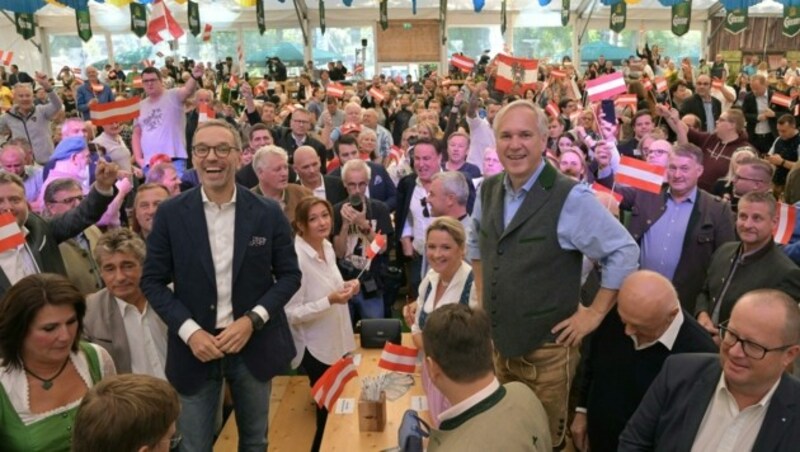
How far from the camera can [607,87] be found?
5.45m

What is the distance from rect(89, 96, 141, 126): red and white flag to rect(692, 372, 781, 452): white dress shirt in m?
4.10

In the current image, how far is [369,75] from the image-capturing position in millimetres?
24453

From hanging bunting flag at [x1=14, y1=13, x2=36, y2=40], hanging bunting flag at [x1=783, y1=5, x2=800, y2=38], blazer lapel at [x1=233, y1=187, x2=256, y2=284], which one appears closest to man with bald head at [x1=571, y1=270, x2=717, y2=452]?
blazer lapel at [x1=233, y1=187, x2=256, y2=284]

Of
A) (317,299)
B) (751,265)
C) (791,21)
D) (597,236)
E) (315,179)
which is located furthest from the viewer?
(791,21)

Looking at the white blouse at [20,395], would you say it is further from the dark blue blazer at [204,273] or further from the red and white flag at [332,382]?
the red and white flag at [332,382]

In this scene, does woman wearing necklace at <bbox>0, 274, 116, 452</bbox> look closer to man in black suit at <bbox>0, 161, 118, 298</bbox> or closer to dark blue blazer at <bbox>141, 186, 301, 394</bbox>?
dark blue blazer at <bbox>141, 186, 301, 394</bbox>

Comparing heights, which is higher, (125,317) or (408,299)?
(125,317)

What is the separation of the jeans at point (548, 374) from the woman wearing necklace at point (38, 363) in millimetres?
1603

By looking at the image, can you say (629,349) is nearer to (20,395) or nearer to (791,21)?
(20,395)

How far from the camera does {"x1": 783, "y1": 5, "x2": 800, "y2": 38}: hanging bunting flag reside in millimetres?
16906

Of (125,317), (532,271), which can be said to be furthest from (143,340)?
(532,271)

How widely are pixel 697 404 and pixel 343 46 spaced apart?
923 inches

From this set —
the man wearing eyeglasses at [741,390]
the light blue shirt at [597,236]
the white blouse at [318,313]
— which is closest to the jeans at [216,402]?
the white blouse at [318,313]

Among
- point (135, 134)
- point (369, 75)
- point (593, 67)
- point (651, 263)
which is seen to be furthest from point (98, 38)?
point (651, 263)
